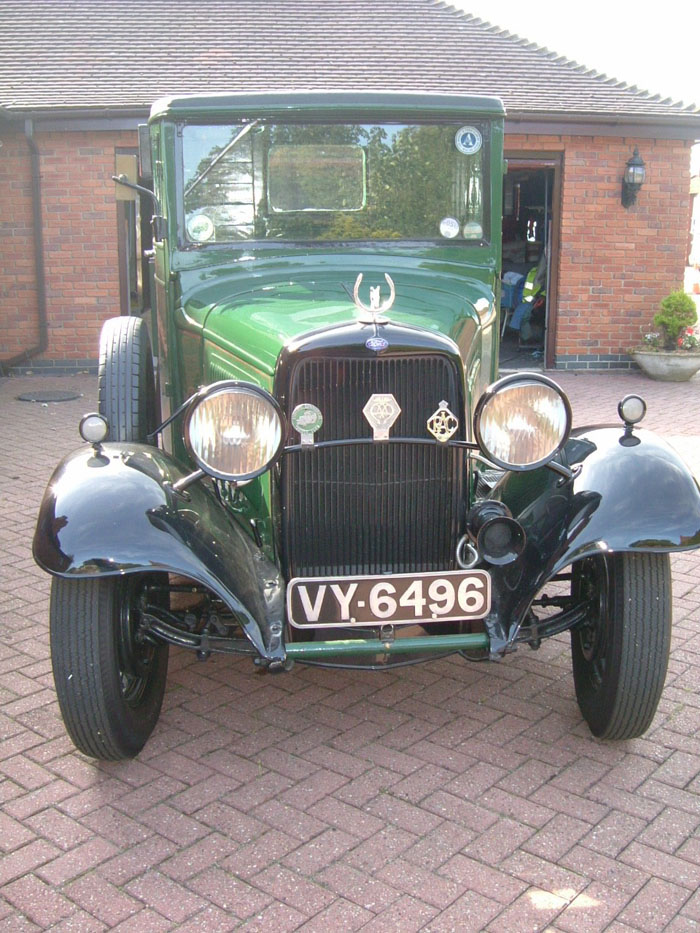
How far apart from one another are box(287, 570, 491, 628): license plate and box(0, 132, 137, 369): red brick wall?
8.36 m

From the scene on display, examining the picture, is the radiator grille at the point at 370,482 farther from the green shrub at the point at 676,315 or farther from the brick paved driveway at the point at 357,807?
the green shrub at the point at 676,315

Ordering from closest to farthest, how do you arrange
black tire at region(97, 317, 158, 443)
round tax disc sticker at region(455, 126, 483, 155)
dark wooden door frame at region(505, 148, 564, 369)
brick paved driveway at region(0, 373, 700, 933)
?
brick paved driveway at region(0, 373, 700, 933) < round tax disc sticker at region(455, 126, 483, 155) < black tire at region(97, 317, 158, 443) < dark wooden door frame at region(505, 148, 564, 369)

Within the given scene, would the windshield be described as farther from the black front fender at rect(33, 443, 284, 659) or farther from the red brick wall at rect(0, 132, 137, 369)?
the red brick wall at rect(0, 132, 137, 369)

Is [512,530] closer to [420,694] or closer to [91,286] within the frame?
[420,694]

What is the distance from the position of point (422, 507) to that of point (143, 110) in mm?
8050

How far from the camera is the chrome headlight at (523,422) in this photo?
8.90ft

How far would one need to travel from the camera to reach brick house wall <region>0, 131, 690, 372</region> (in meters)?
10.1

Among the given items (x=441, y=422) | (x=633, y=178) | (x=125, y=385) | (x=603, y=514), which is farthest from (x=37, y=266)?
(x=603, y=514)

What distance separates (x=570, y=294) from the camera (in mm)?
10875

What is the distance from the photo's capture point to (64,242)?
33.8ft

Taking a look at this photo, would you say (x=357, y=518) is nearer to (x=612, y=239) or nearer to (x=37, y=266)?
(x=37, y=266)

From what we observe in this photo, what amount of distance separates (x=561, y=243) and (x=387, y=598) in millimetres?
8834

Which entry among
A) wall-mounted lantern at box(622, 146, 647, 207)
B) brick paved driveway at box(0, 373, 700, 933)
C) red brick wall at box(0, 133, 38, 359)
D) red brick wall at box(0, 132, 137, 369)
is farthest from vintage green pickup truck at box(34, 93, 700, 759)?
wall-mounted lantern at box(622, 146, 647, 207)

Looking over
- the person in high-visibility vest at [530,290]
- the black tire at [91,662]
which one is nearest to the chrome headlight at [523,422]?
the black tire at [91,662]
